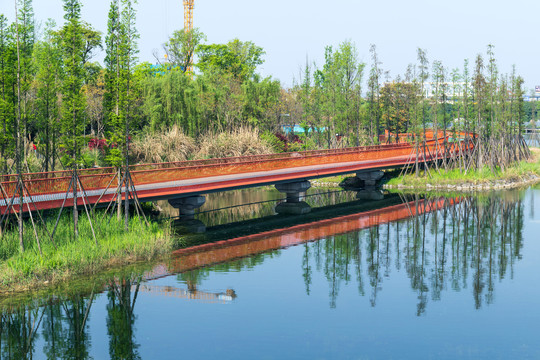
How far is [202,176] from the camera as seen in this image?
3441 centimetres

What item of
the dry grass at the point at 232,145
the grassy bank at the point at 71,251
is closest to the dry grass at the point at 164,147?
the dry grass at the point at 232,145

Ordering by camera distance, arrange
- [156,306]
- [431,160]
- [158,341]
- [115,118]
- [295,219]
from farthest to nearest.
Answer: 1. [431,160]
2. [295,219]
3. [115,118]
4. [156,306]
5. [158,341]

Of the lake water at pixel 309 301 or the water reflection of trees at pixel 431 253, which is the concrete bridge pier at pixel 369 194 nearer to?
the water reflection of trees at pixel 431 253

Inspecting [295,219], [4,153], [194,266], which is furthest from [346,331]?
[295,219]

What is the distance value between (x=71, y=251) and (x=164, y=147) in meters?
21.4

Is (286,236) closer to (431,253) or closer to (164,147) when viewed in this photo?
(431,253)

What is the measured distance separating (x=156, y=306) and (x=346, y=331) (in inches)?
242

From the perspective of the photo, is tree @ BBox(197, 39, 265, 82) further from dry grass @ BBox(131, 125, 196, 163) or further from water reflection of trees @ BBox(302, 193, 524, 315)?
water reflection of trees @ BBox(302, 193, 524, 315)

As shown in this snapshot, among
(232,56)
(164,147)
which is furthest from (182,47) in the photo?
(164,147)

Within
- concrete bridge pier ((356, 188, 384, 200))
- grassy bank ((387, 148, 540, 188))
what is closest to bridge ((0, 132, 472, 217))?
grassy bank ((387, 148, 540, 188))

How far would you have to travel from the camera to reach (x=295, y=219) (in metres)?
37.5

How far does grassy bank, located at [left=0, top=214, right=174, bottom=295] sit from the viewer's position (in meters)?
21.1

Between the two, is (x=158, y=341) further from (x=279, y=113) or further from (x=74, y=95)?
(x=279, y=113)

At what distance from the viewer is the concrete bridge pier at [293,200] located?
40312 millimetres
